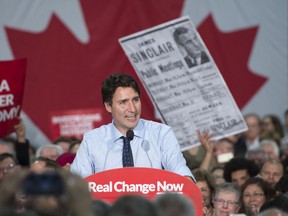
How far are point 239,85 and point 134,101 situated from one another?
7.53m

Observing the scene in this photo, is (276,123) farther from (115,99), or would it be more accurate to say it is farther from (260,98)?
(115,99)

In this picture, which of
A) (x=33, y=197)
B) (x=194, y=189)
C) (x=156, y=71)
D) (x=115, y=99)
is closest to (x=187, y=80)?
(x=156, y=71)

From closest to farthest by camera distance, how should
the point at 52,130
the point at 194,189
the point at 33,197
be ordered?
the point at 33,197, the point at 194,189, the point at 52,130

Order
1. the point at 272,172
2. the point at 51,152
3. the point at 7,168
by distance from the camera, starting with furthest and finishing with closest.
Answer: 1. the point at 51,152
2. the point at 272,172
3. the point at 7,168

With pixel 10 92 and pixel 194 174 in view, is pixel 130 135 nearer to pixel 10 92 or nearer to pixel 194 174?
pixel 194 174

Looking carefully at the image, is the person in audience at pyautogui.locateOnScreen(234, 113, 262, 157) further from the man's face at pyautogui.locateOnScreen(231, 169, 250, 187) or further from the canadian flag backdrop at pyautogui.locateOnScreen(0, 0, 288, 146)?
the man's face at pyautogui.locateOnScreen(231, 169, 250, 187)

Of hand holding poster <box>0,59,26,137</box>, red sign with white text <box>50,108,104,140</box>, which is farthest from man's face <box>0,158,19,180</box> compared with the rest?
red sign with white text <box>50,108,104,140</box>

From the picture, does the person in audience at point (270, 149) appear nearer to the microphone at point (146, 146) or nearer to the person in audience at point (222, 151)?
the person in audience at point (222, 151)

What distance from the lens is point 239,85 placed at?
46.7ft

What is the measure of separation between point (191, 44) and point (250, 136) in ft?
12.2

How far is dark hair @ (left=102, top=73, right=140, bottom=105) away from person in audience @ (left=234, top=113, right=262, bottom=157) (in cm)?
647

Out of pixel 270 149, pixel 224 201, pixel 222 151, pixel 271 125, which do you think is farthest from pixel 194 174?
pixel 271 125

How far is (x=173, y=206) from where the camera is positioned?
4.43 m

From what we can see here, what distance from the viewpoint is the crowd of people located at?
4258 millimetres
